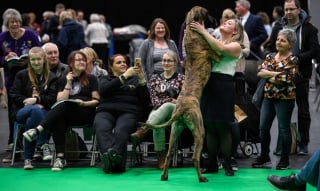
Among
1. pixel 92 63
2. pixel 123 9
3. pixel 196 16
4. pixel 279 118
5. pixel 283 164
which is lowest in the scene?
pixel 283 164

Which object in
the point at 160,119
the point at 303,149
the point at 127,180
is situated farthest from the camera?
the point at 303,149

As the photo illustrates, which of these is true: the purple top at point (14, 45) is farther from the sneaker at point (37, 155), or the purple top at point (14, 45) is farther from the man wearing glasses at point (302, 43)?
the man wearing glasses at point (302, 43)

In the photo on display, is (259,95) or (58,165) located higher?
(259,95)

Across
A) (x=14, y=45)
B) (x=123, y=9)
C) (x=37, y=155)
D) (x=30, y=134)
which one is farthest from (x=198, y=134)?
(x=123, y=9)

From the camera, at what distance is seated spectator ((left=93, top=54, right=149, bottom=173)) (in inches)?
245

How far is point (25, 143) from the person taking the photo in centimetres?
639

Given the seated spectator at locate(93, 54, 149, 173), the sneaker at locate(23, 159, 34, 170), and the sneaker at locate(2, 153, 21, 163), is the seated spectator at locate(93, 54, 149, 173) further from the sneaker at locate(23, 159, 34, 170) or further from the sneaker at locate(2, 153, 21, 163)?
the sneaker at locate(2, 153, 21, 163)

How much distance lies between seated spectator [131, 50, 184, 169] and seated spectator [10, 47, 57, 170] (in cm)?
98

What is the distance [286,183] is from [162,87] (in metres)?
1.90

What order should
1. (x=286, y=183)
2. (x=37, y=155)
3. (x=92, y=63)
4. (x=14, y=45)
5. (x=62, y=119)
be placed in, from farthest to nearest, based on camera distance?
1. (x=14, y=45)
2. (x=92, y=63)
3. (x=37, y=155)
4. (x=62, y=119)
5. (x=286, y=183)

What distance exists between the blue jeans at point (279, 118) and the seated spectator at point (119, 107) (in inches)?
45.2

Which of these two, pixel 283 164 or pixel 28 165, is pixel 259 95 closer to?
pixel 283 164

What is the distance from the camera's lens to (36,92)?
669cm

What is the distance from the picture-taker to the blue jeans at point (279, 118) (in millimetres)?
6145
